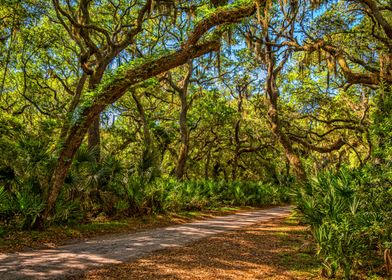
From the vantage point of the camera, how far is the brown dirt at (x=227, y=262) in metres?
6.13

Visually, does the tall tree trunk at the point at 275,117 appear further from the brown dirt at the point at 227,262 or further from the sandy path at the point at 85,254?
the sandy path at the point at 85,254

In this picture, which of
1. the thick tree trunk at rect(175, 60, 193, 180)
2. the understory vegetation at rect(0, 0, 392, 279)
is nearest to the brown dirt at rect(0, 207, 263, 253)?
the understory vegetation at rect(0, 0, 392, 279)

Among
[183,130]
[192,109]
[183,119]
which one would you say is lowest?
[183,130]

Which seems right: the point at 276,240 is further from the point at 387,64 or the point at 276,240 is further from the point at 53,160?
the point at 53,160

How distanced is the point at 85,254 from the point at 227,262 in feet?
10.4

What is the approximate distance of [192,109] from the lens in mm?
25484

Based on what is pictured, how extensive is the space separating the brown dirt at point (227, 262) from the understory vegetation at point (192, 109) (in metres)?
0.86

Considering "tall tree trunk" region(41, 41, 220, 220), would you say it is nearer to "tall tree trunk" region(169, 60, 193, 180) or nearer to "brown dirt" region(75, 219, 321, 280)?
"brown dirt" region(75, 219, 321, 280)

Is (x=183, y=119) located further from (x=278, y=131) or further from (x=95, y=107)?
(x=95, y=107)

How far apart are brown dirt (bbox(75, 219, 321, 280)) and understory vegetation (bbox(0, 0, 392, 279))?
34.0 inches

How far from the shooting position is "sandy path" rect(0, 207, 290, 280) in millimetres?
5859

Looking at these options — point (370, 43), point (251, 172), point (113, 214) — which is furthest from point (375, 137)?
point (251, 172)

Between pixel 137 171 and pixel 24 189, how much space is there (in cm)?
542

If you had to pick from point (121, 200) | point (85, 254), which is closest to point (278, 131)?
point (121, 200)
